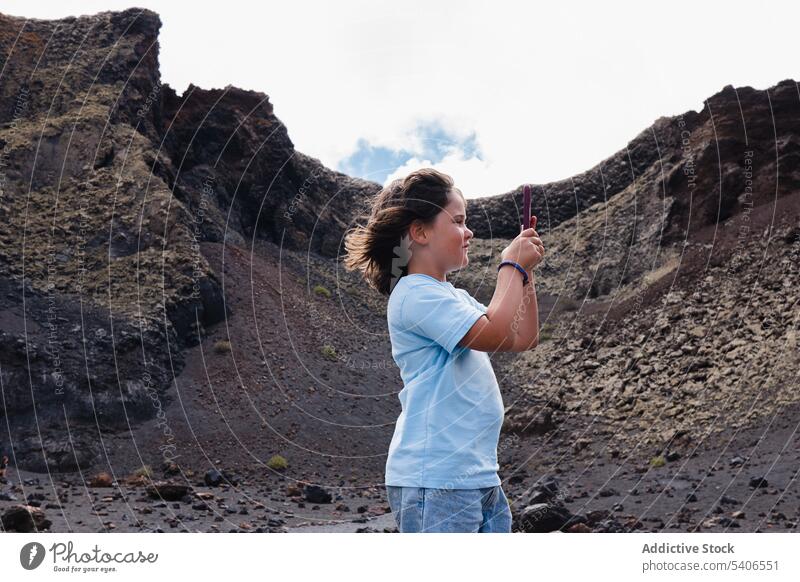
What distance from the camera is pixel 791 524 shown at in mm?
12742

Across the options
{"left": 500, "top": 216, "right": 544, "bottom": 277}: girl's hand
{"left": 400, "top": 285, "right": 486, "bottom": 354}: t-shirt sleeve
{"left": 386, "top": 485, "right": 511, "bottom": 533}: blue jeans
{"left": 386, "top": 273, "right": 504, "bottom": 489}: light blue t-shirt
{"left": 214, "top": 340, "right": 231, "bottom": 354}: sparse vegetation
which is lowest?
{"left": 214, "top": 340, "right": 231, "bottom": 354}: sparse vegetation

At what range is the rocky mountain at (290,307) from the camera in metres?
21.9

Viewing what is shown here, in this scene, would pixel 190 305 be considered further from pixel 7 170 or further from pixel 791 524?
pixel 791 524

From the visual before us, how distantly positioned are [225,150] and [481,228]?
63.4 feet

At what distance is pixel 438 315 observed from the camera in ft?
8.62

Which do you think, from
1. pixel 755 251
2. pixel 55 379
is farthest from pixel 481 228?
pixel 55 379

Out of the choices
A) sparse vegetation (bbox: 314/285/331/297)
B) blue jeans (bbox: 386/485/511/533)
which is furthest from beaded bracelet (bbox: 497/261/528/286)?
sparse vegetation (bbox: 314/285/331/297)

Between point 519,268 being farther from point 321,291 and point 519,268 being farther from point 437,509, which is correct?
point 321,291

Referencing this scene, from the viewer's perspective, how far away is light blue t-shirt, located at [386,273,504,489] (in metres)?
2.56

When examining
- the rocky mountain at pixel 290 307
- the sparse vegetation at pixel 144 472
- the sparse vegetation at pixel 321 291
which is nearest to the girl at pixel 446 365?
the rocky mountain at pixel 290 307

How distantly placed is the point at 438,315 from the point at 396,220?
557 mm

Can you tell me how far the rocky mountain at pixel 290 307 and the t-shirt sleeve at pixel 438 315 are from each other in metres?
10.9

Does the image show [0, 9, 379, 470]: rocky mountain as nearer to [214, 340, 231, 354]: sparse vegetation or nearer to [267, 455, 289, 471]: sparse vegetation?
[214, 340, 231, 354]: sparse vegetation

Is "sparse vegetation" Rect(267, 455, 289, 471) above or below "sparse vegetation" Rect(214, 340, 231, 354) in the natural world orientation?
below
